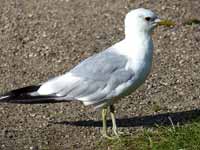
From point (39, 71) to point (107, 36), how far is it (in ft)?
4.19

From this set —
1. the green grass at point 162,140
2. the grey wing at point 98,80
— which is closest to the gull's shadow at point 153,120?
the green grass at point 162,140

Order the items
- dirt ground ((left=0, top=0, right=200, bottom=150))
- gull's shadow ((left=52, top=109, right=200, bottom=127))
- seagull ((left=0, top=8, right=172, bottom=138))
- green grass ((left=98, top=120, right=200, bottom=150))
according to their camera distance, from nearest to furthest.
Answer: green grass ((left=98, top=120, right=200, bottom=150))
seagull ((left=0, top=8, right=172, bottom=138))
dirt ground ((left=0, top=0, right=200, bottom=150))
gull's shadow ((left=52, top=109, right=200, bottom=127))

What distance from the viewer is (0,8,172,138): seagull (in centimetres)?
618

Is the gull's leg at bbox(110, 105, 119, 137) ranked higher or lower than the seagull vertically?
lower

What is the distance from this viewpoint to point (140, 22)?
251 inches

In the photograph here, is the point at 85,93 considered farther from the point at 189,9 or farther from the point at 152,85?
the point at 189,9

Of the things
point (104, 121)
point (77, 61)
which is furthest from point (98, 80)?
point (77, 61)

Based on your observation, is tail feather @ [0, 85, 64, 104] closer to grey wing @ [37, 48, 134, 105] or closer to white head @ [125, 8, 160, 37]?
grey wing @ [37, 48, 134, 105]

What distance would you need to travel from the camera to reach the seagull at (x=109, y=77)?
618 centimetres

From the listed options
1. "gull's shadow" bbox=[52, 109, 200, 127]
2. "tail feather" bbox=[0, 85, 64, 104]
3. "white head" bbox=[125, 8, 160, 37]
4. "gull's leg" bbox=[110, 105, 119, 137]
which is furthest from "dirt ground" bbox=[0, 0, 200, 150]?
"white head" bbox=[125, 8, 160, 37]

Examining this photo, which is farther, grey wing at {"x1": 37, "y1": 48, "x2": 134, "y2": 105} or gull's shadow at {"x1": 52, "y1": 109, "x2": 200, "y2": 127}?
gull's shadow at {"x1": 52, "y1": 109, "x2": 200, "y2": 127}

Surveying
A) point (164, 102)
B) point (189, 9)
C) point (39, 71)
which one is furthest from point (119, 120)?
point (189, 9)

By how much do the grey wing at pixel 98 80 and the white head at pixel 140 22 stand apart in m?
0.30

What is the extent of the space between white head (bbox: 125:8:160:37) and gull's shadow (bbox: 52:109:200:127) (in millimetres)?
895
